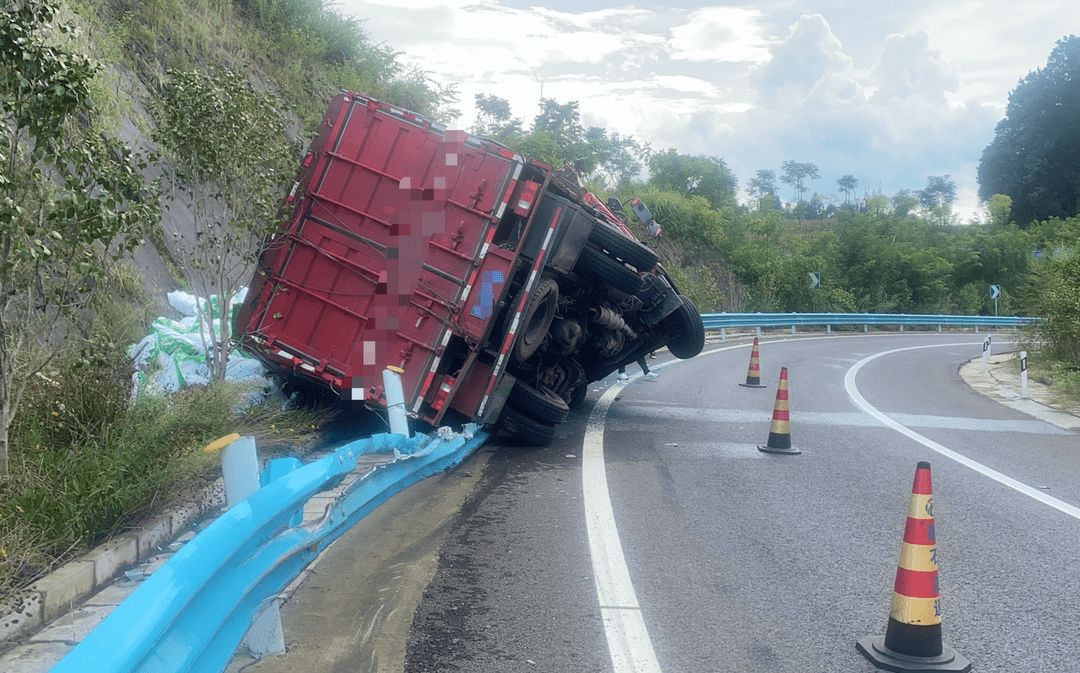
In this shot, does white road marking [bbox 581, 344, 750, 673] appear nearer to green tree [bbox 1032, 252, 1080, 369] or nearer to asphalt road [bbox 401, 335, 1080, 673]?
asphalt road [bbox 401, 335, 1080, 673]

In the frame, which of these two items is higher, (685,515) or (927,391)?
(927,391)

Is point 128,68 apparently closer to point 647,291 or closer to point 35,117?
point 647,291

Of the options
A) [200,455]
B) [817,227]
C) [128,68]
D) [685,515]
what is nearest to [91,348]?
[200,455]

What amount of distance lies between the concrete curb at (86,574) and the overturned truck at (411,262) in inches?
119

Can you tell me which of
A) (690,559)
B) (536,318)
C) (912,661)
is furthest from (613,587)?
(536,318)

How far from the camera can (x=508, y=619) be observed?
4.71 meters

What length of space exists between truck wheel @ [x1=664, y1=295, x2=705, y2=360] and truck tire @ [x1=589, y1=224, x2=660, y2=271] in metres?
1.48

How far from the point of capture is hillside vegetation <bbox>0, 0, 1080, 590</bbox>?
17.4ft

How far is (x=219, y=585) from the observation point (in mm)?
3139

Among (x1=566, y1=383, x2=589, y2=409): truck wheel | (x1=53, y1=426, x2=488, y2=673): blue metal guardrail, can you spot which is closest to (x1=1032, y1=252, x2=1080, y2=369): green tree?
(x1=566, y1=383, x2=589, y2=409): truck wheel

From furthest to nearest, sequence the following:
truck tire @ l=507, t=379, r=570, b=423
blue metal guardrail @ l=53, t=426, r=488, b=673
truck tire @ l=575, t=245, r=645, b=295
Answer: truck tire @ l=575, t=245, r=645, b=295 → truck tire @ l=507, t=379, r=570, b=423 → blue metal guardrail @ l=53, t=426, r=488, b=673

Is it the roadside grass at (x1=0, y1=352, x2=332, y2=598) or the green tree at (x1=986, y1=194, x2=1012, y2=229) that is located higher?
the green tree at (x1=986, y1=194, x2=1012, y2=229)

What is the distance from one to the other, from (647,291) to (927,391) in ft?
29.7

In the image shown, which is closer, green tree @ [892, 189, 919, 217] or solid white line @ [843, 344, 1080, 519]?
solid white line @ [843, 344, 1080, 519]
